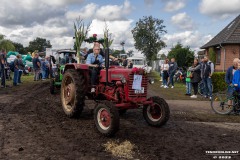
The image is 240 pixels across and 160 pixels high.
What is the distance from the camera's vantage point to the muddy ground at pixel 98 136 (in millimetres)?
4781

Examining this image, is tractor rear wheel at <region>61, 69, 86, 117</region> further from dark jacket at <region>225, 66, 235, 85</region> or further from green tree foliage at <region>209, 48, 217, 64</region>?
Answer: green tree foliage at <region>209, 48, 217, 64</region>

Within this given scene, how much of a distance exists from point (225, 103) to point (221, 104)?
12 centimetres

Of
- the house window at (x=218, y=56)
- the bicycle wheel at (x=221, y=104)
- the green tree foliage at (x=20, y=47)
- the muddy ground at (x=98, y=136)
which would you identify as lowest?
the muddy ground at (x=98, y=136)

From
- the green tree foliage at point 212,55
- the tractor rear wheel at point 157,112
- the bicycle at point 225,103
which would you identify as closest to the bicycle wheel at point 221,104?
the bicycle at point 225,103

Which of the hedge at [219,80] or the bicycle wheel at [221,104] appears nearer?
the bicycle wheel at [221,104]

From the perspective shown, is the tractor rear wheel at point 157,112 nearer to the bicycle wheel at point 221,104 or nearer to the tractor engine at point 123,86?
the tractor engine at point 123,86

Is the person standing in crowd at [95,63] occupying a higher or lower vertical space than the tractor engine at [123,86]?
higher

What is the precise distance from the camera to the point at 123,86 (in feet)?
21.5

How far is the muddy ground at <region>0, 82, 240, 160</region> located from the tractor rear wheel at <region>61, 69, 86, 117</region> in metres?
0.22

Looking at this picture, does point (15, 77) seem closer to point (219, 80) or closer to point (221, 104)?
point (219, 80)

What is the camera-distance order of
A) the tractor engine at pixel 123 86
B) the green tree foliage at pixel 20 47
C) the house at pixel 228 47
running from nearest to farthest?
the tractor engine at pixel 123 86, the house at pixel 228 47, the green tree foliage at pixel 20 47

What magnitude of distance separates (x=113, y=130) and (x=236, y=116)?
15.1ft

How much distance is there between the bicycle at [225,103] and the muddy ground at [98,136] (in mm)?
442

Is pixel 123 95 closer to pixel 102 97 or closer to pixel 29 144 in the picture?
pixel 102 97
